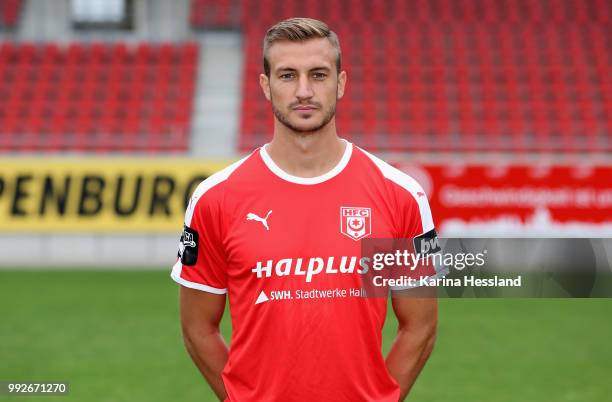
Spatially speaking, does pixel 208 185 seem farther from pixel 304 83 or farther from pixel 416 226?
pixel 416 226

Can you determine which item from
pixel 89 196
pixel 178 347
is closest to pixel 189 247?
pixel 178 347

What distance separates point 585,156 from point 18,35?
1124 cm

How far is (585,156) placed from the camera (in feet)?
43.3

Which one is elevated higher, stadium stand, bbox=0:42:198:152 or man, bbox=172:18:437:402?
man, bbox=172:18:437:402

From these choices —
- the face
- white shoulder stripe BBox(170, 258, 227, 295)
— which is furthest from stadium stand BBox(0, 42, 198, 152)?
the face

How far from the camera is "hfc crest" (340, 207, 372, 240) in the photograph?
89.4 inches

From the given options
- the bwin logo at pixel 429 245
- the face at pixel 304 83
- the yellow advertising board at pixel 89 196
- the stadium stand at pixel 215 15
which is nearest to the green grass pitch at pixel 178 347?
the yellow advertising board at pixel 89 196

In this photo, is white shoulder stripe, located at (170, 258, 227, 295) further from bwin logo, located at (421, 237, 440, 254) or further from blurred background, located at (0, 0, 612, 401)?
blurred background, located at (0, 0, 612, 401)

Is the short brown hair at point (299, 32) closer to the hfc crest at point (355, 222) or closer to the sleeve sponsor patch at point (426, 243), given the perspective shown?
the hfc crest at point (355, 222)

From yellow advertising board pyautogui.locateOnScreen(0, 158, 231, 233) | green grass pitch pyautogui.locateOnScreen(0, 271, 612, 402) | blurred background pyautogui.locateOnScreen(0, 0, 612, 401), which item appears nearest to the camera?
green grass pitch pyautogui.locateOnScreen(0, 271, 612, 402)

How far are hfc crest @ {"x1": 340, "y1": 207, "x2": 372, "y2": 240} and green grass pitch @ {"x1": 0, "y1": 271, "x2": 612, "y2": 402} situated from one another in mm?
3671

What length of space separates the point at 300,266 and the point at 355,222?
192 mm

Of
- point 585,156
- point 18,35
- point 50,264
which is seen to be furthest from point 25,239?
point 585,156

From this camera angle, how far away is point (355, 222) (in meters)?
2.28
